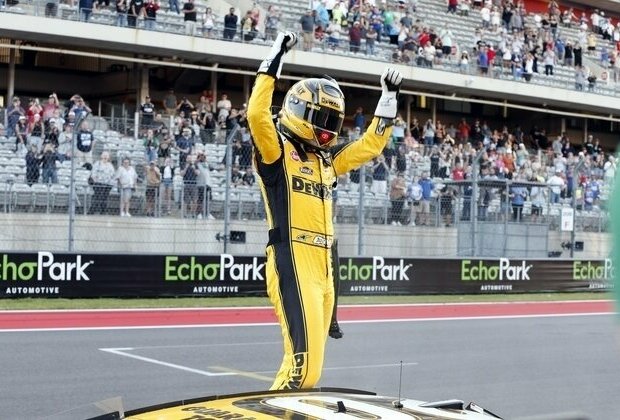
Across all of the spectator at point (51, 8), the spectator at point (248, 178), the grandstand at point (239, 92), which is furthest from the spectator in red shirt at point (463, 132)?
the spectator at point (248, 178)

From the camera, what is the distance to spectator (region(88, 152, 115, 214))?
17.9m

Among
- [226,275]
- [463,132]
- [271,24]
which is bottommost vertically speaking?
[226,275]

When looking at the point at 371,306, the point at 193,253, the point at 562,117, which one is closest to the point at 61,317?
the point at 193,253

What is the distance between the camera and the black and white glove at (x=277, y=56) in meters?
6.54

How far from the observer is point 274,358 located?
12367mm

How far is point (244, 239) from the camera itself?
766 inches

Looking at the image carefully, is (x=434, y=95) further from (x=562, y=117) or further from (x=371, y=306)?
(x=371, y=306)

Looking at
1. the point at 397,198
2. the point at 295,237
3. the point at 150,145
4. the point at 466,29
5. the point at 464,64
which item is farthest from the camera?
the point at 466,29

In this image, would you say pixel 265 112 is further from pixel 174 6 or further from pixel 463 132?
pixel 463 132

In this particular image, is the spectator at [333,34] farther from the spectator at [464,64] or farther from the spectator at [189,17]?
the spectator at [464,64]

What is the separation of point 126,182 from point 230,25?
468 inches

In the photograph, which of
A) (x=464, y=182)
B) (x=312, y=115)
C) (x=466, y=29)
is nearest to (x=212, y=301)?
(x=464, y=182)

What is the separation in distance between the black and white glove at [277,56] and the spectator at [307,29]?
79.5ft

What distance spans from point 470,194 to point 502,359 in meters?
9.55
